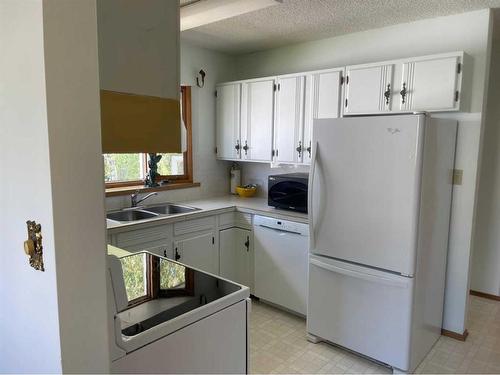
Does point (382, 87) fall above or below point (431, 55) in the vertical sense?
below

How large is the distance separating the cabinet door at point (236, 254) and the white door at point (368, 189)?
2.89 ft

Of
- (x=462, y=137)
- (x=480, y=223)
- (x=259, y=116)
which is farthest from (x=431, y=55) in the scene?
(x=480, y=223)

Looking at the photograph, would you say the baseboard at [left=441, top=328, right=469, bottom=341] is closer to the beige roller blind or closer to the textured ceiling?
the textured ceiling

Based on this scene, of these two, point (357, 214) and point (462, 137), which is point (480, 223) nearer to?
point (462, 137)

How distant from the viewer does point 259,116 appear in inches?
135

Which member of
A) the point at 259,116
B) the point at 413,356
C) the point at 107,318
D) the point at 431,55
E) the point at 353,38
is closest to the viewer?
the point at 107,318

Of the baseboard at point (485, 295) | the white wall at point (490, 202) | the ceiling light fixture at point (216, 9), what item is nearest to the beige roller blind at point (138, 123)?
the ceiling light fixture at point (216, 9)

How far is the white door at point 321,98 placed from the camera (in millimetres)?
2943

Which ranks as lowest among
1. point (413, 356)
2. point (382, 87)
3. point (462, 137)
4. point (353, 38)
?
point (413, 356)

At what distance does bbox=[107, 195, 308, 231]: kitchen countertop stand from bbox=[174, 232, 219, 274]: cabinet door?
0.20m

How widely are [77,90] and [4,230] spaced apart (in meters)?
0.64

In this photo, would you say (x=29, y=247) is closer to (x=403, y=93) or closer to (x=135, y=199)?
(x=135, y=199)

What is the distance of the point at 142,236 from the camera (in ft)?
8.86

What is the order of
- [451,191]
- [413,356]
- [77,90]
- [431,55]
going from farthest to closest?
[451,191] < [431,55] < [413,356] < [77,90]
